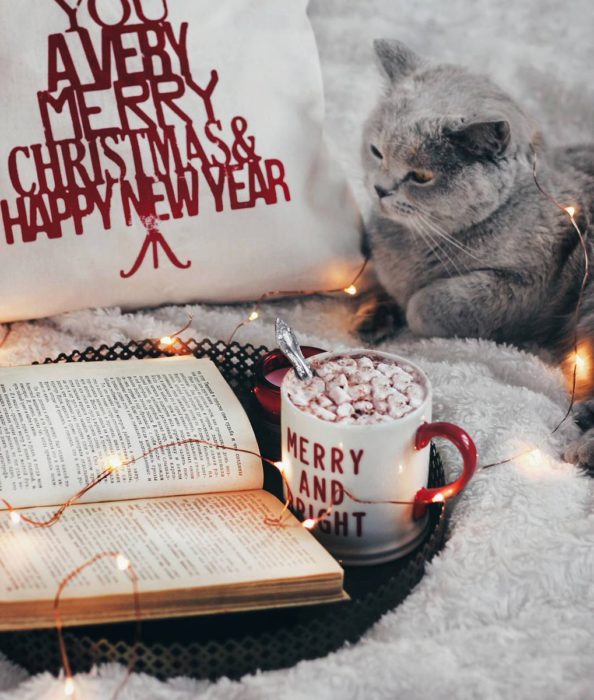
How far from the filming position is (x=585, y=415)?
86 cm

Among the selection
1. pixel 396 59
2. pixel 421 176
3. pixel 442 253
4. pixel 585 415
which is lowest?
pixel 585 415

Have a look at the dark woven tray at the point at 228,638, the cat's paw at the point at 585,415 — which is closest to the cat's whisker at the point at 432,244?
the cat's paw at the point at 585,415

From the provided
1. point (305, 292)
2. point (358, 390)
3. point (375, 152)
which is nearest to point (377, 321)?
point (305, 292)

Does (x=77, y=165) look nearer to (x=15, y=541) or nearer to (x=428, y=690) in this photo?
(x=15, y=541)

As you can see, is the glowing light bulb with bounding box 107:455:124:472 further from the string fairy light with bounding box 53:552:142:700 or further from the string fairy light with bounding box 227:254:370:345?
the string fairy light with bounding box 227:254:370:345

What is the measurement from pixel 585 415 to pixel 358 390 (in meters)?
0.33

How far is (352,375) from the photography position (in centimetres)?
66

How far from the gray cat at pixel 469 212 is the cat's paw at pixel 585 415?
0.06m

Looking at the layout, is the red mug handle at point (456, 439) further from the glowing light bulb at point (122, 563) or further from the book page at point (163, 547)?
the glowing light bulb at point (122, 563)

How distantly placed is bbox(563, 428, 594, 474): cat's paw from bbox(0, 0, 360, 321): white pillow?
401 millimetres

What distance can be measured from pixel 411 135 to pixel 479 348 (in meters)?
0.26

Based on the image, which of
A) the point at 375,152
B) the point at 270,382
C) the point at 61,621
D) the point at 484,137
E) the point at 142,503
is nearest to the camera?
the point at 61,621

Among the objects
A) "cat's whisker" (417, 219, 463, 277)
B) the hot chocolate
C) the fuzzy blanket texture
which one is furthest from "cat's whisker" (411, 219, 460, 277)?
the hot chocolate

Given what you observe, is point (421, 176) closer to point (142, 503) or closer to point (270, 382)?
point (270, 382)
